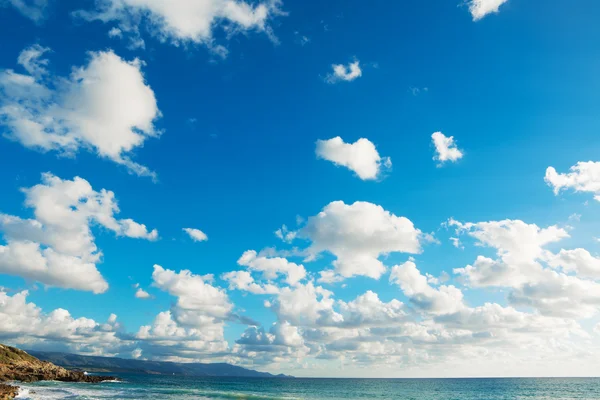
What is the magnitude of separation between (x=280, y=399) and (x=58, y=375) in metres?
83.9

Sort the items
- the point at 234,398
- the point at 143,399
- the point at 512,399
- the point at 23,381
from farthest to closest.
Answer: the point at 512,399 < the point at 23,381 < the point at 234,398 < the point at 143,399

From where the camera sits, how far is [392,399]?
11300cm

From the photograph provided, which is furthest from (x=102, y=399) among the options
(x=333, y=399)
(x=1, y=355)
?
(x=1, y=355)

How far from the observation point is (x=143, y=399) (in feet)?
271

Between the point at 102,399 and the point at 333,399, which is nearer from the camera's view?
the point at 102,399

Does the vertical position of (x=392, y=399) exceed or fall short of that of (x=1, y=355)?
it falls short

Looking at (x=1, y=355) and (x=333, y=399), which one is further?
(x=1, y=355)

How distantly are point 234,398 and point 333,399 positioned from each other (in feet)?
91.3

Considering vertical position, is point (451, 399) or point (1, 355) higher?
point (1, 355)

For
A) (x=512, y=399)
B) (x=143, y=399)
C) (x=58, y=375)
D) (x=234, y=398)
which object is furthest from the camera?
(x=58, y=375)

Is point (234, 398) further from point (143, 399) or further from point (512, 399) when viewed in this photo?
point (512, 399)

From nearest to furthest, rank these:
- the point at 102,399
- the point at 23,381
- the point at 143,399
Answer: the point at 102,399 < the point at 143,399 < the point at 23,381

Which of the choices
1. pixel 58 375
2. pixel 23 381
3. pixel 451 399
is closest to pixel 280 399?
pixel 451 399

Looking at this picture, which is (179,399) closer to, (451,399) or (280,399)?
(280,399)
